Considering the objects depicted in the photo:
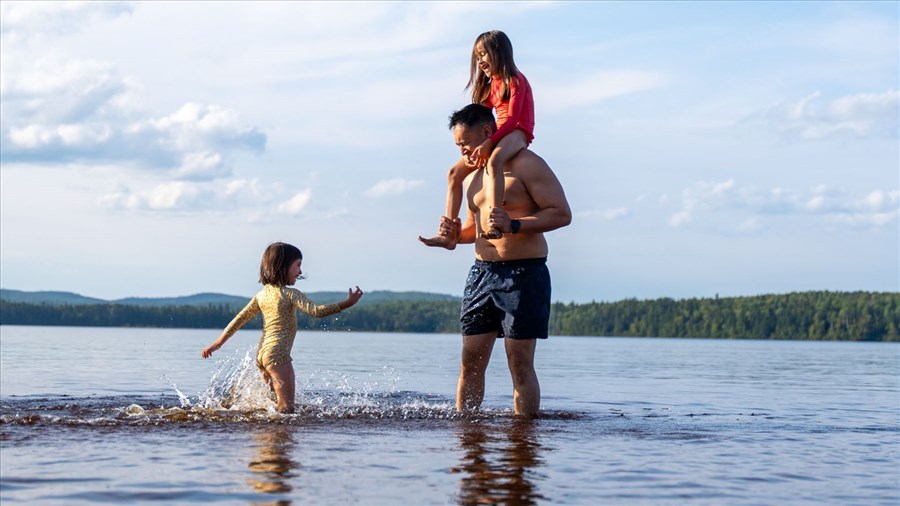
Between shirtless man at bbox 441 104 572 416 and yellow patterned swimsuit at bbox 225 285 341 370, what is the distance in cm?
151

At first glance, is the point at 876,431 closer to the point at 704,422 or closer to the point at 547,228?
the point at 704,422

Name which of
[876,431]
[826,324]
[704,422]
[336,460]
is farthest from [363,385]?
[826,324]

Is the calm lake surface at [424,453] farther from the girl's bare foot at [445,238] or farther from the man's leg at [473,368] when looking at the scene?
the girl's bare foot at [445,238]

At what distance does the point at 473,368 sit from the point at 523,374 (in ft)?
1.58

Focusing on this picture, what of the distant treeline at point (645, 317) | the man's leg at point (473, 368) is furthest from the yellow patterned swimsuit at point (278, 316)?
the distant treeline at point (645, 317)

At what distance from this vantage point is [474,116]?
819 cm

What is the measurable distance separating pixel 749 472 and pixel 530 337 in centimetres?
252

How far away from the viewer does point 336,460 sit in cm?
587

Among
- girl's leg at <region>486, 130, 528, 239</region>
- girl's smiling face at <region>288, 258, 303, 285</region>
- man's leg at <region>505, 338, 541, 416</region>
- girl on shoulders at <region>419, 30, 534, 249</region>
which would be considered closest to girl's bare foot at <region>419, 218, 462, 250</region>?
girl on shoulders at <region>419, 30, 534, 249</region>

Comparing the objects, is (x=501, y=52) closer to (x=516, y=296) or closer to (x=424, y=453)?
(x=516, y=296)

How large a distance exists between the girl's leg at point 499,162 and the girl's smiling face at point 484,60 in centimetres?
54

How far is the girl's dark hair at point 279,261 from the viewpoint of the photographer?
9.59m

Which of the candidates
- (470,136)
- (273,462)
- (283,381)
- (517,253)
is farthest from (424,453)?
(283,381)

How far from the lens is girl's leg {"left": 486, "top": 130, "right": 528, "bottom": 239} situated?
792cm
